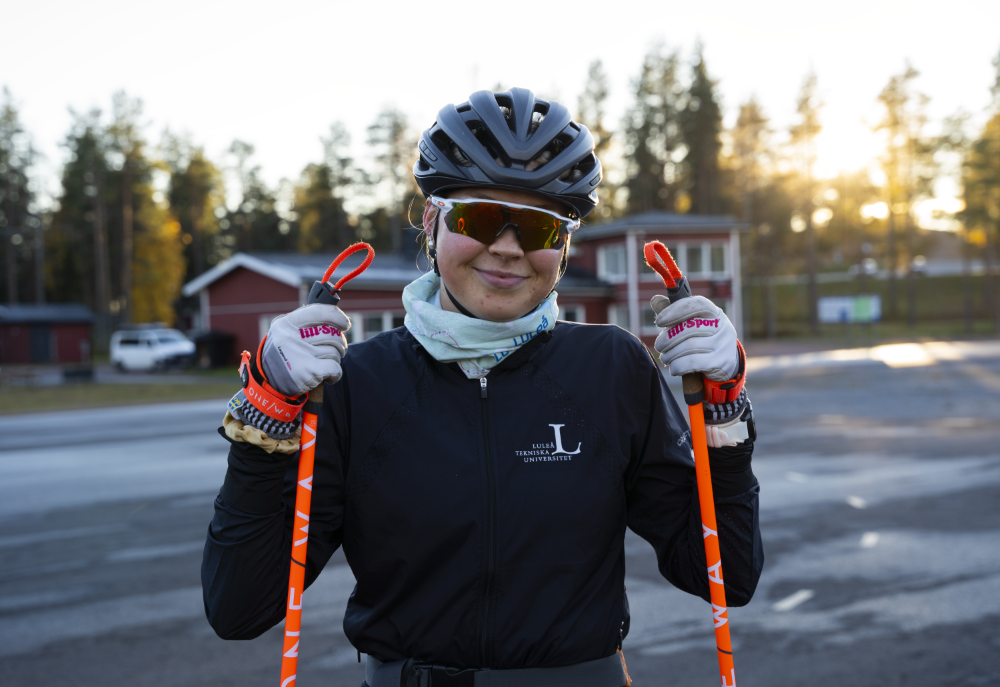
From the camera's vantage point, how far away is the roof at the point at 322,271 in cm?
3206

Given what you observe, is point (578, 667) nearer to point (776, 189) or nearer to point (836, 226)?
point (776, 189)

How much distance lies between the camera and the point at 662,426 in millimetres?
2082

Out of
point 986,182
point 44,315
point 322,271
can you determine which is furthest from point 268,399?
point 986,182

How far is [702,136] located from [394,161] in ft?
72.8

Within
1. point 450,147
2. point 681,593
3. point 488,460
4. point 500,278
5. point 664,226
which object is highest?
point 664,226

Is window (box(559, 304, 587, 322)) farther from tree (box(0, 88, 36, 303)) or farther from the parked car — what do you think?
tree (box(0, 88, 36, 303))

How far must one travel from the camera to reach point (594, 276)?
4144 centimetres

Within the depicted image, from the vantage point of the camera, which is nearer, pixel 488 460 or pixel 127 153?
pixel 488 460

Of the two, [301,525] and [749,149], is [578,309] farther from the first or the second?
[301,525]

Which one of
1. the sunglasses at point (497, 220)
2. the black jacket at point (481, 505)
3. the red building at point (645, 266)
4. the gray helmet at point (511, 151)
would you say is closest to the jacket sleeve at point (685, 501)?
the black jacket at point (481, 505)

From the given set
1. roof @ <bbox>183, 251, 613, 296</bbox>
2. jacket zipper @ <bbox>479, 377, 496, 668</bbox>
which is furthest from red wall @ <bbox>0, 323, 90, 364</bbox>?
jacket zipper @ <bbox>479, 377, 496, 668</bbox>

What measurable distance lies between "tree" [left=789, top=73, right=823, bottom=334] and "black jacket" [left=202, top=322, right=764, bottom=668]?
54888 millimetres

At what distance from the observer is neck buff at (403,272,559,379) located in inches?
78.7

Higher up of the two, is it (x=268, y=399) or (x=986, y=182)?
(x=986, y=182)
